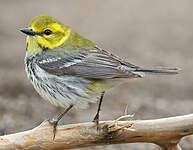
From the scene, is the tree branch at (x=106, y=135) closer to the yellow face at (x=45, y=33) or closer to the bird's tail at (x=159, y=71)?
the bird's tail at (x=159, y=71)

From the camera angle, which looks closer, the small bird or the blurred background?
the small bird

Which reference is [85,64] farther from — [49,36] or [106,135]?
[106,135]

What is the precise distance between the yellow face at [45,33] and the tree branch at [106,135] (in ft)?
3.54

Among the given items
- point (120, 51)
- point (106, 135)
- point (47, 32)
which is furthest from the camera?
point (120, 51)

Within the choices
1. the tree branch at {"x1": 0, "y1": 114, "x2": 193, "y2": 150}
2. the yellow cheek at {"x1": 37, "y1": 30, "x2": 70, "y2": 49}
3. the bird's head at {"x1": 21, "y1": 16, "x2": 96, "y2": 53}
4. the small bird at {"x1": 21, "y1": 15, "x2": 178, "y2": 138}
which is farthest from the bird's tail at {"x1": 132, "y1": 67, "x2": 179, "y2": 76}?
the yellow cheek at {"x1": 37, "y1": 30, "x2": 70, "y2": 49}

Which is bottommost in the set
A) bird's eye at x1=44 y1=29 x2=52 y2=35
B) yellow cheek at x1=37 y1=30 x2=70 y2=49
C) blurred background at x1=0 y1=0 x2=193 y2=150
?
blurred background at x1=0 y1=0 x2=193 y2=150

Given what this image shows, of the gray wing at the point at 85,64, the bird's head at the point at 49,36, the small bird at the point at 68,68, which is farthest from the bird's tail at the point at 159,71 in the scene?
the bird's head at the point at 49,36

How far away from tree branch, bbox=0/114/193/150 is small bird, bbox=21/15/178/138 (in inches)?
5.9

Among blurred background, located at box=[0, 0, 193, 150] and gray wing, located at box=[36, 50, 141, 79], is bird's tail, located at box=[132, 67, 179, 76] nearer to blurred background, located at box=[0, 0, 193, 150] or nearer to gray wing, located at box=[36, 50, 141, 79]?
gray wing, located at box=[36, 50, 141, 79]

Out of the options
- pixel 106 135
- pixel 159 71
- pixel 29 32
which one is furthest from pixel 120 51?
pixel 106 135

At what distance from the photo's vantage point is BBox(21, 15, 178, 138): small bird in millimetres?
5645

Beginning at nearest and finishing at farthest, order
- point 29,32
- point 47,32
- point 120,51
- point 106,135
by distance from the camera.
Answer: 1. point 106,135
2. point 29,32
3. point 47,32
4. point 120,51

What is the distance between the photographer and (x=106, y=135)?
17.7 feet

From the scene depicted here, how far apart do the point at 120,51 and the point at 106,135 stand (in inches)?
250
